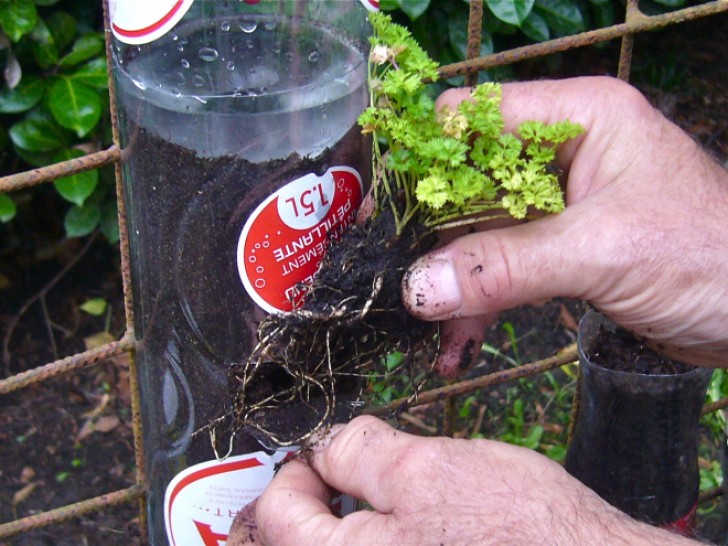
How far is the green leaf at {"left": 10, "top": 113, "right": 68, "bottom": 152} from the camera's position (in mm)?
2109

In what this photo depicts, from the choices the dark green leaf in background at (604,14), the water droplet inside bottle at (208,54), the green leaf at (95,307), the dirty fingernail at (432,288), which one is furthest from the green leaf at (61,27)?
the dark green leaf in background at (604,14)

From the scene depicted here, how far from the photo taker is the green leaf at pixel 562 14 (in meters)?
2.56

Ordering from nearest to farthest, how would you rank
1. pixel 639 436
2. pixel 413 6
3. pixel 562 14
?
1. pixel 639 436
2. pixel 413 6
3. pixel 562 14

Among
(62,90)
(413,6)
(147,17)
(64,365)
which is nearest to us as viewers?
(147,17)

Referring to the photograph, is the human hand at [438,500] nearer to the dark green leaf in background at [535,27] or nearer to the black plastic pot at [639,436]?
the black plastic pot at [639,436]

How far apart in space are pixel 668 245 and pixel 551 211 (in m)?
0.17

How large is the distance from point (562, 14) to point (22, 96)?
1.44 metres

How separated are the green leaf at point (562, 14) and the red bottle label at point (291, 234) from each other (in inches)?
61.0

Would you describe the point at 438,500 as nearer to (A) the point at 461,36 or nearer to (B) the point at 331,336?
(B) the point at 331,336

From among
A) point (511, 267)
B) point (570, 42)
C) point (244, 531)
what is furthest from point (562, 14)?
point (244, 531)

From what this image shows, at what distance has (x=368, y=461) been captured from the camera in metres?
1.20

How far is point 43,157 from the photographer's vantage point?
7.16 ft

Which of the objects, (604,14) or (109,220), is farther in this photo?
(604,14)

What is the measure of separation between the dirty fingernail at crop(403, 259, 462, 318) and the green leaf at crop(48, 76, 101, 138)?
1.13 m
